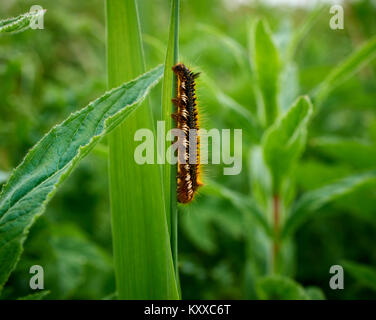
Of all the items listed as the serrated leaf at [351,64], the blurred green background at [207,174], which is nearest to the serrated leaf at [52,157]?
the blurred green background at [207,174]

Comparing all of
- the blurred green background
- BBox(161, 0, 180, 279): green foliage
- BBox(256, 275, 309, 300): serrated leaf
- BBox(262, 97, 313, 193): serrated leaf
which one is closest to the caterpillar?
BBox(161, 0, 180, 279): green foliage

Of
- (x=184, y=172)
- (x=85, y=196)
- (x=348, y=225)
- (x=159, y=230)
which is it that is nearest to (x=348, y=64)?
(x=184, y=172)

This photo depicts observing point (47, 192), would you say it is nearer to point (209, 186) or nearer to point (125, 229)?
point (125, 229)

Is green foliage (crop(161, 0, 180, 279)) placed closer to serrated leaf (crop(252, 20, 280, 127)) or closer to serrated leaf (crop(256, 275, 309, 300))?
serrated leaf (crop(256, 275, 309, 300))

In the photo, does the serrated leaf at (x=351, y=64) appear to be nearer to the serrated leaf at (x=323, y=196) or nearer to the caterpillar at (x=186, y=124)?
the serrated leaf at (x=323, y=196)

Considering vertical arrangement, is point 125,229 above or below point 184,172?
below

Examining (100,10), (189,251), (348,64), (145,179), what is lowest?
(189,251)

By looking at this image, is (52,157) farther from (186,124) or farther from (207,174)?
(207,174)

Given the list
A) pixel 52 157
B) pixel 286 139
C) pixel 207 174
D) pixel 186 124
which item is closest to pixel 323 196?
pixel 286 139
